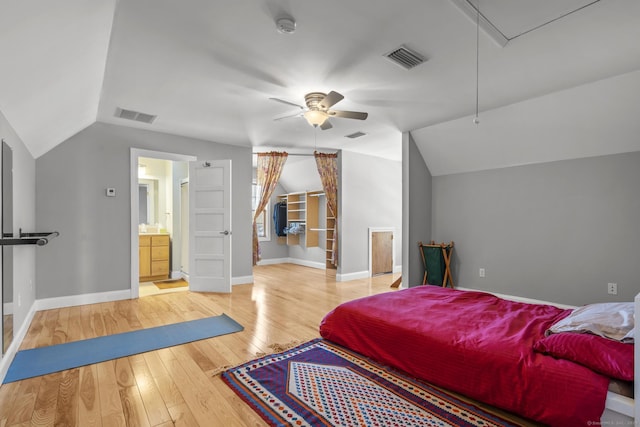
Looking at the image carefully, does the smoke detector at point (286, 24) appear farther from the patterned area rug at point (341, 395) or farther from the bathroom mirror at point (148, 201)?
the bathroom mirror at point (148, 201)

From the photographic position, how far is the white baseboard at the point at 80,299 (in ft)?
13.4

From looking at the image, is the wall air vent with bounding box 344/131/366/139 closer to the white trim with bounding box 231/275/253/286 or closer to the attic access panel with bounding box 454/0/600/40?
the attic access panel with bounding box 454/0/600/40

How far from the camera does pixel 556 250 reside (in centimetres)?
416

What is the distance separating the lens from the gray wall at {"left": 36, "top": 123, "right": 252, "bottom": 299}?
4.13 metres

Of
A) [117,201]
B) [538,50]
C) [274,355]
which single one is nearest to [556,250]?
[538,50]

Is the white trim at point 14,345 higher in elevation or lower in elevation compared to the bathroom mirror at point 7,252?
lower

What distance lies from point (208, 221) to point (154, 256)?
61.7 inches

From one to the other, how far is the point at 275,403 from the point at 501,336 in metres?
1.53

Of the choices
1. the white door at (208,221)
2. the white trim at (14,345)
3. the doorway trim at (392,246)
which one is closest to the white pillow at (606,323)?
the white trim at (14,345)

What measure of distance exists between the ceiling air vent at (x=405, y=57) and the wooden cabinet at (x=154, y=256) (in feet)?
16.7

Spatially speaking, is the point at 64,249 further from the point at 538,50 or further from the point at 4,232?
the point at 538,50

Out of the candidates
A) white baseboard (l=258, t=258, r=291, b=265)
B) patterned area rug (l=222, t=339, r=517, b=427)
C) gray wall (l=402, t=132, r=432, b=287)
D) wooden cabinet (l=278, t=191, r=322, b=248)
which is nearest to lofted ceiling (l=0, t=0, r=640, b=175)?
gray wall (l=402, t=132, r=432, b=287)

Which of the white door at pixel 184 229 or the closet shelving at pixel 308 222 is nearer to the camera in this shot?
the white door at pixel 184 229

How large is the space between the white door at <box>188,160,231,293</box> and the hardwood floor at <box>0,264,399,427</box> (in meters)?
0.37
